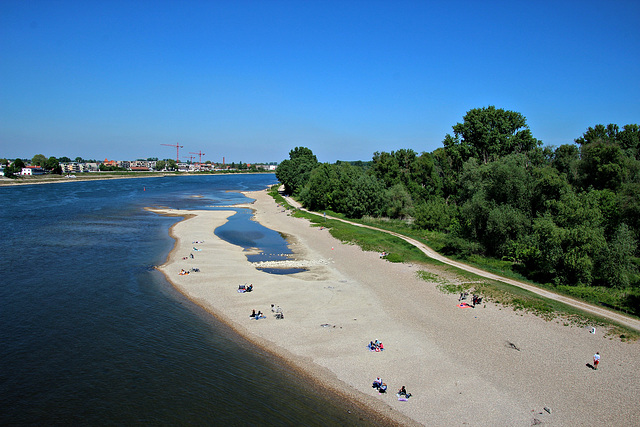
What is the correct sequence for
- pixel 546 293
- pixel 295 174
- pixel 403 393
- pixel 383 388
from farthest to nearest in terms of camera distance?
pixel 295 174, pixel 546 293, pixel 383 388, pixel 403 393

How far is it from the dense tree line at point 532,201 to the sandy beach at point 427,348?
348 inches

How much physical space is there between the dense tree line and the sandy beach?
8.83 m

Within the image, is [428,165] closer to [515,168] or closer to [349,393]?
[515,168]

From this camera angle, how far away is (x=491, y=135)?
225ft

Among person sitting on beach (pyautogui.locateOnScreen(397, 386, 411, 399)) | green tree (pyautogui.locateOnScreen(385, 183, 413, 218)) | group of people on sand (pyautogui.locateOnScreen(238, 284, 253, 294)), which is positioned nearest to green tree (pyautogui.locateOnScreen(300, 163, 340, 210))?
green tree (pyautogui.locateOnScreen(385, 183, 413, 218))

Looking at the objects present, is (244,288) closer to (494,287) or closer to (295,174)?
(494,287)

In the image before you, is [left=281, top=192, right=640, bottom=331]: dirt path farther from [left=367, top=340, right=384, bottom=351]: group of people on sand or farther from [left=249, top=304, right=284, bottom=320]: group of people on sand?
[left=249, top=304, right=284, bottom=320]: group of people on sand

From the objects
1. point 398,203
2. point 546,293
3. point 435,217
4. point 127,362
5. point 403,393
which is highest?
point 398,203

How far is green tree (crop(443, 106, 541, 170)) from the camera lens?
67.8m

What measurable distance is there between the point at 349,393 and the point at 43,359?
1527 cm

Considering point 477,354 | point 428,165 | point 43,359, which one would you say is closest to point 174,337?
point 43,359

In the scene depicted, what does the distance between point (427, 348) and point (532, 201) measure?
1033 inches

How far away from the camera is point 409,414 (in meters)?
15.9

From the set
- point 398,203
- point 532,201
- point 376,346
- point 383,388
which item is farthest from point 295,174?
point 383,388
